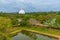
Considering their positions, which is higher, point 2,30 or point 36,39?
point 2,30

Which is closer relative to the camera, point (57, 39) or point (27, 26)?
point (57, 39)

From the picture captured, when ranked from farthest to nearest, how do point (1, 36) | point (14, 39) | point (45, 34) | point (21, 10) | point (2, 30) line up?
point (21, 10) < point (45, 34) < point (14, 39) < point (2, 30) < point (1, 36)

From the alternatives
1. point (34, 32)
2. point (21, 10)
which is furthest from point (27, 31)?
point (21, 10)

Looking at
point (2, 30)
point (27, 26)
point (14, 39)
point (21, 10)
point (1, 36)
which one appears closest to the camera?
point (1, 36)

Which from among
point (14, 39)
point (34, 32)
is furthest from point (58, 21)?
point (14, 39)

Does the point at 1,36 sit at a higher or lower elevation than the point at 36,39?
higher

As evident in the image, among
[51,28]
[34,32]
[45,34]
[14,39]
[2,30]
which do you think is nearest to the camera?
[2,30]

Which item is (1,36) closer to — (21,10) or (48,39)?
(48,39)

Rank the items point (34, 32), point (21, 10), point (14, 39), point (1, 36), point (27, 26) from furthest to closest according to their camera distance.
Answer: point (21, 10) → point (27, 26) → point (34, 32) → point (14, 39) → point (1, 36)

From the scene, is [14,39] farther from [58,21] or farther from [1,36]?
[58,21]
